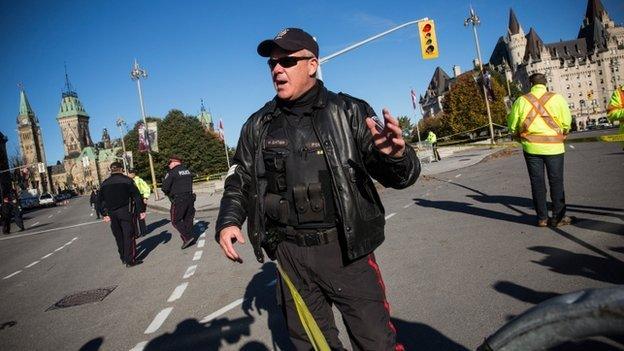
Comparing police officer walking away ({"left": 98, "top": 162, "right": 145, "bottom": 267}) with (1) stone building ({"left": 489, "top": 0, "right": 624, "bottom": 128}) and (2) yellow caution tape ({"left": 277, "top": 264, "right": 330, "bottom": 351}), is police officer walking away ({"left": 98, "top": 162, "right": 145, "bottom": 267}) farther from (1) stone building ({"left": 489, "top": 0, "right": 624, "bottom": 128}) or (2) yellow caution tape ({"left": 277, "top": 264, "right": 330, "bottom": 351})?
(1) stone building ({"left": 489, "top": 0, "right": 624, "bottom": 128})

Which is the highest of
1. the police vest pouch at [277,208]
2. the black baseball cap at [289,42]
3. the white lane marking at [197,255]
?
the black baseball cap at [289,42]

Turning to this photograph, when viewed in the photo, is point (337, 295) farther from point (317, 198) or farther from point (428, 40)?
point (428, 40)

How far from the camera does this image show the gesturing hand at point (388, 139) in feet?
5.92

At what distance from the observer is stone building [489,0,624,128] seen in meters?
117

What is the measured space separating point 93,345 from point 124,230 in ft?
14.5

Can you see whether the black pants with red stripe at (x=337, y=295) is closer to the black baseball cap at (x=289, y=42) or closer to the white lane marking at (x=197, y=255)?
the black baseball cap at (x=289, y=42)

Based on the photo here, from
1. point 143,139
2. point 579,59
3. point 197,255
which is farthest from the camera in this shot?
point 579,59

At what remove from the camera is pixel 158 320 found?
4.84 m

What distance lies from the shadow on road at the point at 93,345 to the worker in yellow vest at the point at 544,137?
236 inches

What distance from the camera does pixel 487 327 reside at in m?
3.26

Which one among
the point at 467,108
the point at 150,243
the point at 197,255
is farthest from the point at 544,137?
the point at 467,108

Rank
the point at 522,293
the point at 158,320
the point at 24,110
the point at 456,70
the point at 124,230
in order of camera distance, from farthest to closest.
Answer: the point at 24,110 < the point at 456,70 < the point at 124,230 < the point at 158,320 < the point at 522,293

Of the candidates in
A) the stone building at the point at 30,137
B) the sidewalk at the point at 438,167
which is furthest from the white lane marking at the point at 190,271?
the stone building at the point at 30,137

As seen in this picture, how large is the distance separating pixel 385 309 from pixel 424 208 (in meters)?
7.56
